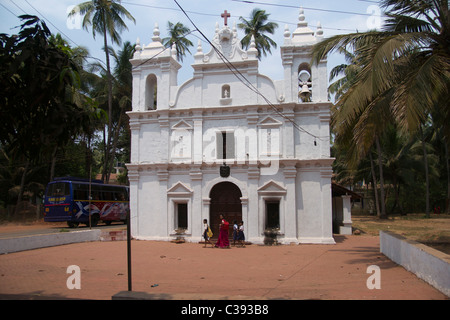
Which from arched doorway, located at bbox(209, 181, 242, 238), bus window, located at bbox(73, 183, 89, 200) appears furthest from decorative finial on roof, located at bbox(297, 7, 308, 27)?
bus window, located at bbox(73, 183, 89, 200)

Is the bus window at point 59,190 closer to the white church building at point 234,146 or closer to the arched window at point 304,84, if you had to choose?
the white church building at point 234,146

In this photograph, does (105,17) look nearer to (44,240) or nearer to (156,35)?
(156,35)

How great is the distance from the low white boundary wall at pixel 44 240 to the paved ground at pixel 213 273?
1.48ft

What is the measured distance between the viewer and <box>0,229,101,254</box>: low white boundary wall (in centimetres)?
1385

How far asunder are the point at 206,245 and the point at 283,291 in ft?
30.1

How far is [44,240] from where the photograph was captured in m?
15.4

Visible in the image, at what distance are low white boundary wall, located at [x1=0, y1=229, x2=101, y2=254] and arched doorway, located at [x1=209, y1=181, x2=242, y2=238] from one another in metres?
5.90

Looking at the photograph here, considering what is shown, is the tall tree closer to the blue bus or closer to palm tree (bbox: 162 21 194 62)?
the blue bus

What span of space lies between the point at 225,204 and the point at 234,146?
110 inches

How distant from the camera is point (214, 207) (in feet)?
58.8

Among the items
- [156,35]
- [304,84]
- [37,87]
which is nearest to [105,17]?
[156,35]

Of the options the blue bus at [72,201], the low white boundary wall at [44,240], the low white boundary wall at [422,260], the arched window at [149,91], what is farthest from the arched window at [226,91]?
the blue bus at [72,201]

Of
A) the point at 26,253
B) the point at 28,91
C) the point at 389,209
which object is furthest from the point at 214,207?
the point at 389,209

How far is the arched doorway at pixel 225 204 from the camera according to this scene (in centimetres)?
1773
